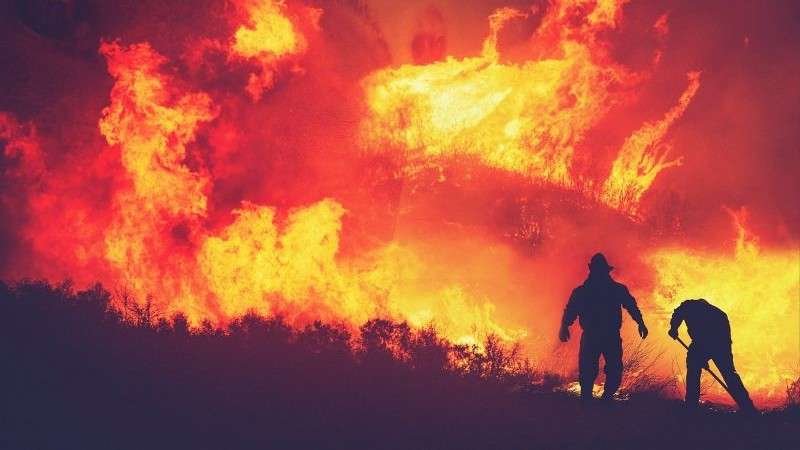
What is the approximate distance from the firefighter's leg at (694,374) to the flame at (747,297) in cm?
579

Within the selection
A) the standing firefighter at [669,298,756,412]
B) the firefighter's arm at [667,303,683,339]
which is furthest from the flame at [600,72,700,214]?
the standing firefighter at [669,298,756,412]

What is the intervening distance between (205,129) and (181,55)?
196 cm

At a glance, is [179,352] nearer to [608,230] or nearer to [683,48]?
[608,230]

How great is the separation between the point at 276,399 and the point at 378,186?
911 centimetres

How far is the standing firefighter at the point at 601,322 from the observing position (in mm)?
9055

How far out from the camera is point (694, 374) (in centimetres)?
916

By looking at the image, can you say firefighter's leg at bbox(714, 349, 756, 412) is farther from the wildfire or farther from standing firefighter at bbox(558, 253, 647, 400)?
the wildfire

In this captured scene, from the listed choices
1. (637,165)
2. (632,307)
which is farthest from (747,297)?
(632,307)

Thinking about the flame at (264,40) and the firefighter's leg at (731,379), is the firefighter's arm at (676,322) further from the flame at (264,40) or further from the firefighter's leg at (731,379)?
the flame at (264,40)

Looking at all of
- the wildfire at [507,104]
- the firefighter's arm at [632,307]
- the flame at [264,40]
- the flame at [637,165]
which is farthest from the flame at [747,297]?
the flame at [264,40]

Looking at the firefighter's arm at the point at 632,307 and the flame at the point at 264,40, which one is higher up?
the flame at the point at 264,40

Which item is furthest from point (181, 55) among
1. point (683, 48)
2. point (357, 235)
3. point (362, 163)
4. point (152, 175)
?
point (683, 48)

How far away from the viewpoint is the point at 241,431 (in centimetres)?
627

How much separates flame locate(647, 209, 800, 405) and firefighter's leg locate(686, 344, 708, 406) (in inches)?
228
